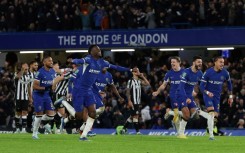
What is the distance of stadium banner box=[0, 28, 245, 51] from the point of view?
40281 millimetres

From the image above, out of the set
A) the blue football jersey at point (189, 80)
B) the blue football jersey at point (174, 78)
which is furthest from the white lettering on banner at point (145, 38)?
the blue football jersey at point (189, 80)

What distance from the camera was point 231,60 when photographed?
42.3 meters

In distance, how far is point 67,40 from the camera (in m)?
43.2

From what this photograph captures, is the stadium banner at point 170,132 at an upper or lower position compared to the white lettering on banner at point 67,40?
lower

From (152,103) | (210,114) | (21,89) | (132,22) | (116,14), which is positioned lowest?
(210,114)

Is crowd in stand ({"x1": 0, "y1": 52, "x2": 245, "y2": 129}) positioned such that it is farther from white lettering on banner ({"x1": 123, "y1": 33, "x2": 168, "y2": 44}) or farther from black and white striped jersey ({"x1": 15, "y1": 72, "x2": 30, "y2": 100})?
black and white striped jersey ({"x1": 15, "y1": 72, "x2": 30, "y2": 100})

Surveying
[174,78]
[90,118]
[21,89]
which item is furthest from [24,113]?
[90,118]

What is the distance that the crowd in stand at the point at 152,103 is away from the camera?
3412cm

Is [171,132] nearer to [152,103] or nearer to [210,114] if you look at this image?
[152,103]

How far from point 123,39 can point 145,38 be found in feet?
3.64

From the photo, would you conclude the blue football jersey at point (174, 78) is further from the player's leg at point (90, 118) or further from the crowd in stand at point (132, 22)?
the crowd in stand at point (132, 22)

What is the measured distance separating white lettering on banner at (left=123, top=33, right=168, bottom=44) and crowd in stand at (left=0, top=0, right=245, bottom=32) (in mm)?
440

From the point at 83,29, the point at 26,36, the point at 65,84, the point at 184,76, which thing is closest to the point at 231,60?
the point at 83,29

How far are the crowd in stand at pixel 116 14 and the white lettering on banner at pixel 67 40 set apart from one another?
1.79 ft
